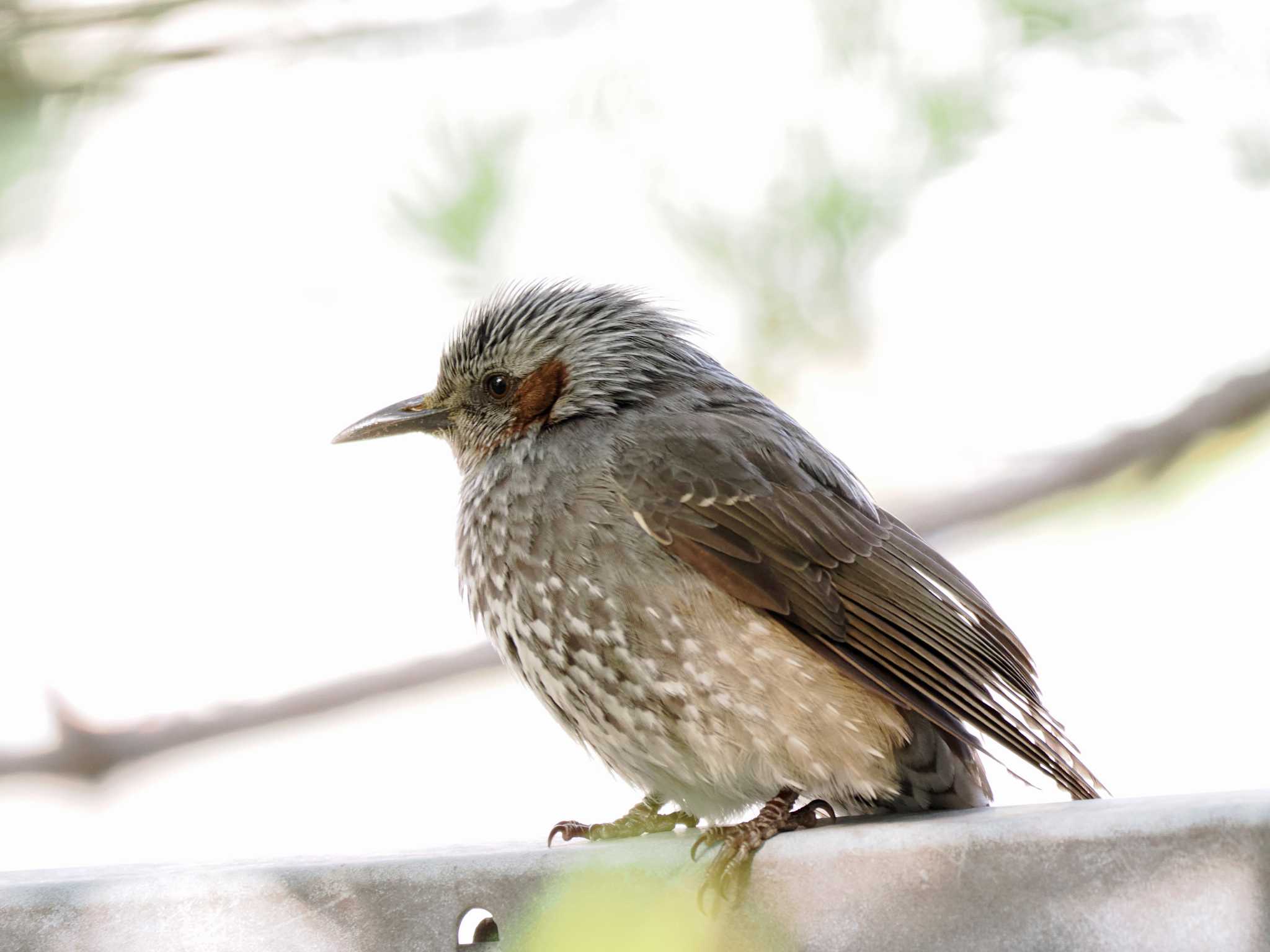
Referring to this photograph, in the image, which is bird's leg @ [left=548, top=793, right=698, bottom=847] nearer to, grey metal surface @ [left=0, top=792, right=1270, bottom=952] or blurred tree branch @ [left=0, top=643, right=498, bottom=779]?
blurred tree branch @ [left=0, top=643, right=498, bottom=779]

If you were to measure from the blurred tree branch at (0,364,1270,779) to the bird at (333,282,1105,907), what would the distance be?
0.45 feet

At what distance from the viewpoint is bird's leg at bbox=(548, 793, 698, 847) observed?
93.0 inches

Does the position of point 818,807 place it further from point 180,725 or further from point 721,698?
point 180,725

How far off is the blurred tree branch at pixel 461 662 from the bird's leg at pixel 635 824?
0.53 metres

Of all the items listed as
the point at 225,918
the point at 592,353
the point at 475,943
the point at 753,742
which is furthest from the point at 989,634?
the point at 225,918

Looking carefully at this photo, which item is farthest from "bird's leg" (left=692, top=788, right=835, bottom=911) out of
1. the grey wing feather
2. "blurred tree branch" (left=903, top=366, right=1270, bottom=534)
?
"blurred tree branch" (left=903, top=366, right=1270, bottom=534)

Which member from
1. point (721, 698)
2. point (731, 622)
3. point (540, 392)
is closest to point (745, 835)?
point (721, 698)

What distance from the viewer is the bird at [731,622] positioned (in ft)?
6.91

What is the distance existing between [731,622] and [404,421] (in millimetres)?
952

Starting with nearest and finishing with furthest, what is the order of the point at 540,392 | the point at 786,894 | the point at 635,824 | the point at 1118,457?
1. the point at 786,894
2. the point at 1118,457
3. the point at 635,824
4. the point at 540,392

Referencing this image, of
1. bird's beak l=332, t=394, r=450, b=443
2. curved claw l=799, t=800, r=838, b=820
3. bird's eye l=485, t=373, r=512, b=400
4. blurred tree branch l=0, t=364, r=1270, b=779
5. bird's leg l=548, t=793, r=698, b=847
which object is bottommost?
bird's leg l=548, t=793, r=698, b=847

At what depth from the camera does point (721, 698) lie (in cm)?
210

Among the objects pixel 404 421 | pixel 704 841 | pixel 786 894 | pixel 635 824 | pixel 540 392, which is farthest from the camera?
pixel 404 421

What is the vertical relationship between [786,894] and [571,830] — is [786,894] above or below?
above
